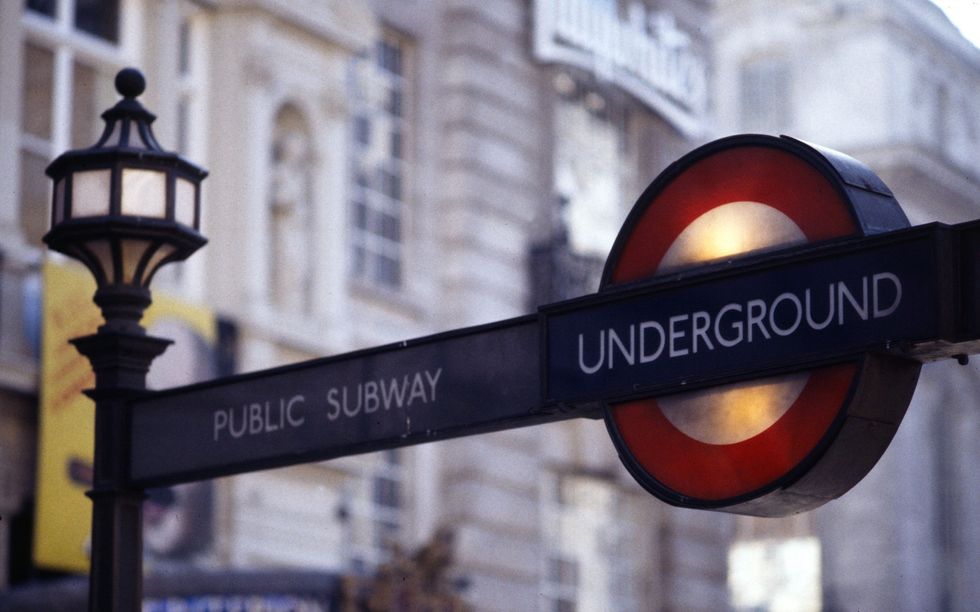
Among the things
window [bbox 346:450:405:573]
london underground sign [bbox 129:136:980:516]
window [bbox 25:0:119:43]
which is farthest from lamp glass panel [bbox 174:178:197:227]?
window [bbox 346:450:405:573]

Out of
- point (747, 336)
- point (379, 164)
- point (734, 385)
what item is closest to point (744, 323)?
point (747, 336)

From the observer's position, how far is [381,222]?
22.3 m

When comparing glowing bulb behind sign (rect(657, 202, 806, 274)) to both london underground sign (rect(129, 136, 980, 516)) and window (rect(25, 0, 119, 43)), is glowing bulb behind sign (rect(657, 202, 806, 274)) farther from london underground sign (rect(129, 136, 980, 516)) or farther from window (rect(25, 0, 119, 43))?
window (rect(25, 0, 119, 43))

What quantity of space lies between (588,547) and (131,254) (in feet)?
61.9

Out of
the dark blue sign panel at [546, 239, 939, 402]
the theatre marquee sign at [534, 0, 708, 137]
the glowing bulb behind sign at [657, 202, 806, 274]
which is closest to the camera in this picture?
the dark blue sign panel at [546, 239, 939, 402]

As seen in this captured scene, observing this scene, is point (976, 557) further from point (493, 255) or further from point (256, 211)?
point (256, 211)

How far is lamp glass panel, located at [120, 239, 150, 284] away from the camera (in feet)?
20.8

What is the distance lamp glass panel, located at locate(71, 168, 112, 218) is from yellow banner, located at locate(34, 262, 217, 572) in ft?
32.5

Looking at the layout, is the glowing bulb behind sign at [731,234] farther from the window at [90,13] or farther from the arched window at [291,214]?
the arched window at [291,214]

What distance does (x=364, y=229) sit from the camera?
72.1 feet

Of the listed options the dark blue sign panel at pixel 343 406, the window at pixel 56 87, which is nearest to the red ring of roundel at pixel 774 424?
the dark blue sign panel at pixel 343 406

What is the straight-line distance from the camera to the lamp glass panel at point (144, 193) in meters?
6.34

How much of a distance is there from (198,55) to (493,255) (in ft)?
17.4

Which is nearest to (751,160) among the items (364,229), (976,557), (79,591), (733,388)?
(733,388)
